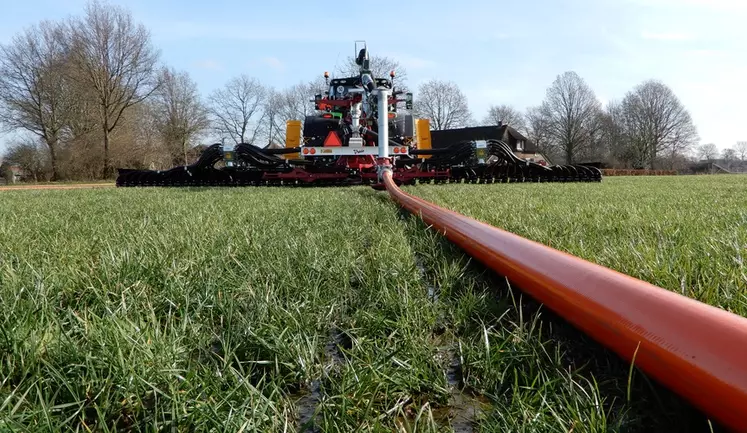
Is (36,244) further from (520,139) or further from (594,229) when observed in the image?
(520,139)

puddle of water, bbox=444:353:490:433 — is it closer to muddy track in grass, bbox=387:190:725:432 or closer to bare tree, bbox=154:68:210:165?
muddy track in grass, bbox=387:190:725:432

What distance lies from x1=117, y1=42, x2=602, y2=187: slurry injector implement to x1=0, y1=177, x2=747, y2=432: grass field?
719 cm

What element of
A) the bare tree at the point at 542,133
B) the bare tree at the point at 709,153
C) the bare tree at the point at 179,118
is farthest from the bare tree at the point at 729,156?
the bare tree at the point at 179,118

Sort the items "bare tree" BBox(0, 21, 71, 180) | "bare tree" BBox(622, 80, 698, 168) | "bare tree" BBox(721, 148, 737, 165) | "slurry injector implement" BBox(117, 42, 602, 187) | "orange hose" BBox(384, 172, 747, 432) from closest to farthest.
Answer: "orange hose" BBox(384, 172, 747, 432) < "slurry injector implement" BBox(117, 42, 602, 187) < "bare tree" BBox(0, 21, 71, 180) < "bare tree" BBox(622, 80, 698, 168) < "bare tree" BBox(721, 148, 737, 165)

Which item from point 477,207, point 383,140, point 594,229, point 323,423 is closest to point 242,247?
point 323,423

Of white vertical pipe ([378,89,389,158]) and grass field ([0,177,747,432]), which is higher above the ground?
white vertical pipe ([378,89,389,158])

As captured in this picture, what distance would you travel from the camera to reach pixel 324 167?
970 cm

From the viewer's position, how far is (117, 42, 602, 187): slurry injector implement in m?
9.52

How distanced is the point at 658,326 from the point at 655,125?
63.7 m

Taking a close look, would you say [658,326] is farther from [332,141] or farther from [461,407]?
[332,141]

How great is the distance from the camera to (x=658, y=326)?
737mm

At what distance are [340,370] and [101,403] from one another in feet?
1.49

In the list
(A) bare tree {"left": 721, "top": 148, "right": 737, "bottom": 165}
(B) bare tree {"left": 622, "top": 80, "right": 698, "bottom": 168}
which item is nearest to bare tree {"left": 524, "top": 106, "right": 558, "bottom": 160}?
(B) bare tree {"left": 622, "top": 80, "right": 698, "bottom": 168}

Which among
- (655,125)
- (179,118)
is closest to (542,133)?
(655,125)
